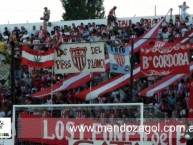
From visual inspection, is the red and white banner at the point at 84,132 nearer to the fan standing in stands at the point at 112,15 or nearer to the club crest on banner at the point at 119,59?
the club crest on banner at the point at 119,59

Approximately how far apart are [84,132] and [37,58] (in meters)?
4.68

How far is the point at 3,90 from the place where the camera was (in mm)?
20234

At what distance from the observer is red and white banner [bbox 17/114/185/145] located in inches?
573

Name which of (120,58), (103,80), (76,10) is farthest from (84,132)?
(76,10)

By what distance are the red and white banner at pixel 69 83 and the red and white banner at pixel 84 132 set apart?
159 inches

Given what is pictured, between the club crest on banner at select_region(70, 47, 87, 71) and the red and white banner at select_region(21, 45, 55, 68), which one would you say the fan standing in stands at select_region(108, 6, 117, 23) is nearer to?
the red and white banner at select_region(21, 45, 55, 68)

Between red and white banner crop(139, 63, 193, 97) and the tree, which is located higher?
the tree

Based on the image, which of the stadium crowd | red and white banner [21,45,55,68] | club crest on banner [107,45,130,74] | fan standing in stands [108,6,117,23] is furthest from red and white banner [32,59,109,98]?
fan standing in stands [108,6,117,23]

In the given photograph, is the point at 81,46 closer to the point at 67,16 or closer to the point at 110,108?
the point at 110,108

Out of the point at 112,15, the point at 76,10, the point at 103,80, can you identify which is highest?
the point at 76,10

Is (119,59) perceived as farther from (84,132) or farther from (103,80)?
(84,132)

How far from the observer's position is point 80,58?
18.5m

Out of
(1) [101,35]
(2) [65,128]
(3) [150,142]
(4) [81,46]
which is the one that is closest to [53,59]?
(4) [81,46]

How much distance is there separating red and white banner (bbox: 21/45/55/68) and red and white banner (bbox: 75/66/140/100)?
1170mm
